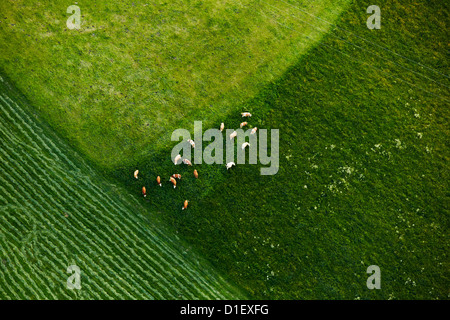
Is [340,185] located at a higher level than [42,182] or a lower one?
higher

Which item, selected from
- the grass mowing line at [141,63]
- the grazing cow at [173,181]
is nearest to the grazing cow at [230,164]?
the grass mowing line at [141,63]

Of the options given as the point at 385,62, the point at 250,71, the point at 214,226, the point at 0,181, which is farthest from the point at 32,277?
the point at 385,62

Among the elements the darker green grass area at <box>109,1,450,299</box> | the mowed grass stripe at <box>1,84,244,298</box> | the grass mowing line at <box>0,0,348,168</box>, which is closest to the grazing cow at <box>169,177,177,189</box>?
the darker green grass area at <box>109,1,450,299</box>

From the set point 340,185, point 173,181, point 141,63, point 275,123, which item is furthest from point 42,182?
point 340,185

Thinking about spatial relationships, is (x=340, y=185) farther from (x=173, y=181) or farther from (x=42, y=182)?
(x=42, y=182)

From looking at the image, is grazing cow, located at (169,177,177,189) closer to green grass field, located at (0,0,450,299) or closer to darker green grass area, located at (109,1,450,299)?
green grass field, located at (0,0,450,299)
